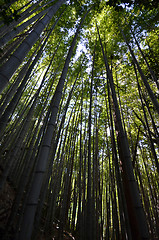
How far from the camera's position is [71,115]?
4.13m

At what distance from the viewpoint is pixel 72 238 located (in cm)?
→ 311

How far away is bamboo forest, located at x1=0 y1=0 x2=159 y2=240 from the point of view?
1.30 meters

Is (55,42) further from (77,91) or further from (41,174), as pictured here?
(41,174)

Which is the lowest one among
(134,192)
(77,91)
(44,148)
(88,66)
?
(134,192)

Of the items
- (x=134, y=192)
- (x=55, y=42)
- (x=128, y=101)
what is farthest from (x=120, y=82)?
(x=134, y=192)

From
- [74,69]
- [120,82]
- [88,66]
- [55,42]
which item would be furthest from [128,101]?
[55,42]

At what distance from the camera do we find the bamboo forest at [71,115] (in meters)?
1.30

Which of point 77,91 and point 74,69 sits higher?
point 74,69

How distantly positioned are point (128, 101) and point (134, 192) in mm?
4280

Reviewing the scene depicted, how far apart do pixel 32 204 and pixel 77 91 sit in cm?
408

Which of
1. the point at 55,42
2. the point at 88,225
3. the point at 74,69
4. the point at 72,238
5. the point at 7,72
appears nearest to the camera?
the point at 7,72

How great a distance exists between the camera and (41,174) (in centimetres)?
99

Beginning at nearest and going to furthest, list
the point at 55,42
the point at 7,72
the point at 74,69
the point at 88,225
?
the point at 7,72 < the point at 88,225 < the point at 55,42 < the point at 74,69

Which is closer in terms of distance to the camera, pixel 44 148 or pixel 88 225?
pixel 44 148
